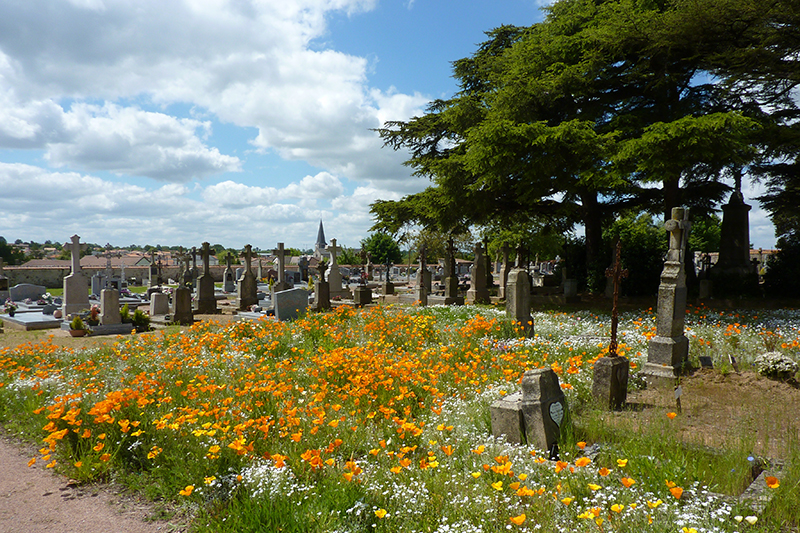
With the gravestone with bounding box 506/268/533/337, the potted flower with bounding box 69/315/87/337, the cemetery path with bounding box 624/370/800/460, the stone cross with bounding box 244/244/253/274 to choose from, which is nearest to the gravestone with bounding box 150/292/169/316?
the potted flower with bounding box 69/315/87/337

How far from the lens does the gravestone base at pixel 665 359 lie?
6.73 meters

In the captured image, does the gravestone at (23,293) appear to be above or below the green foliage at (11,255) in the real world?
below

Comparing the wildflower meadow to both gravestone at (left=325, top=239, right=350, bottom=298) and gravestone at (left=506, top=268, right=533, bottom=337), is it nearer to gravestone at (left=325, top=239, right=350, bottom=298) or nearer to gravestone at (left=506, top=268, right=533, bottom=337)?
gravestone at (left=506, top=268, right=533, bottom=337)

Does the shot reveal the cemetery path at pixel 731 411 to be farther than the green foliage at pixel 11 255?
No

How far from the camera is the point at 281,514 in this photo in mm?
3256

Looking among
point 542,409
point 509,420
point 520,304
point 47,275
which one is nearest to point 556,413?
point 542,409

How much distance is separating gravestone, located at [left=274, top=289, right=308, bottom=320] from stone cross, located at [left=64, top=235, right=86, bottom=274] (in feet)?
35.4

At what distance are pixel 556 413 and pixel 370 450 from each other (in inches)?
71.2

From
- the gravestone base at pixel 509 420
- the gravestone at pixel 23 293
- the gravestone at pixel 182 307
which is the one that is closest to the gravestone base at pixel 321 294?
the gravestone at pixel 182 307

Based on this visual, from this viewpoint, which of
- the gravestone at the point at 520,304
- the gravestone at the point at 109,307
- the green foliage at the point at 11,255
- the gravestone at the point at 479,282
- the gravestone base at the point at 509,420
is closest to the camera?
the gravestone base at the point at 509,420

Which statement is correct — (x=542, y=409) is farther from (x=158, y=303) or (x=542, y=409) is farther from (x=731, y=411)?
(x=158, y=303)

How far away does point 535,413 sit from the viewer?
4180mm

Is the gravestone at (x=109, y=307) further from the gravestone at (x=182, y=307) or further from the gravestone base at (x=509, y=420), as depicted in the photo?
the gravestone base at (x=509, y=420)

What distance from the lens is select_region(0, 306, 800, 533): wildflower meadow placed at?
307cm
